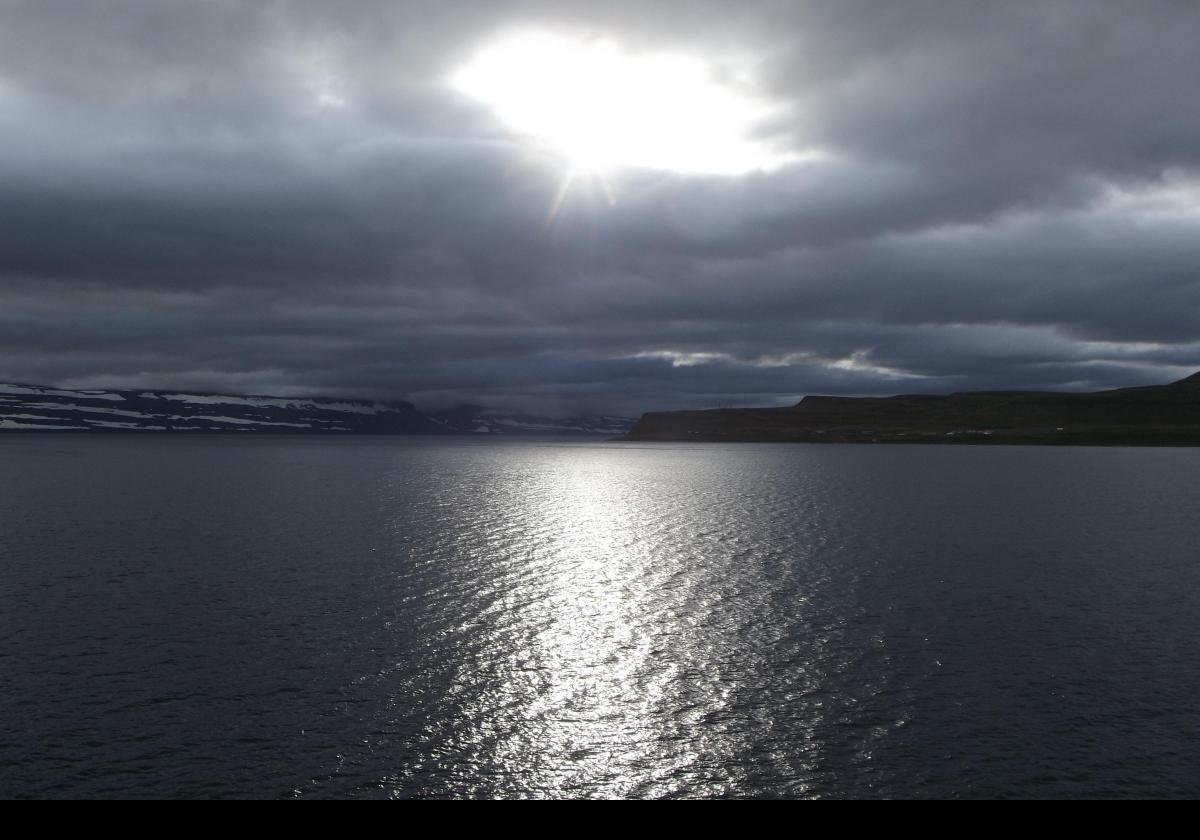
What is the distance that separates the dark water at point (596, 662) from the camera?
2541 centimetres

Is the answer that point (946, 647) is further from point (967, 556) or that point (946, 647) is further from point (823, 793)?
point (967, 556)

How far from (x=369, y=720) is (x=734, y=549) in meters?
46.1

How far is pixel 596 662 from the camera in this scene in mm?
37094

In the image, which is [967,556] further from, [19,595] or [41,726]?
[19,595]

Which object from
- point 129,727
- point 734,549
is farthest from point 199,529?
point 129,727

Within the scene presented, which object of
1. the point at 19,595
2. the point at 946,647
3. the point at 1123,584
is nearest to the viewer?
the point at 946,647

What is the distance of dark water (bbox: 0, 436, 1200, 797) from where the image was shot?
25406mm

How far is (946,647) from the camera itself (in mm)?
39062

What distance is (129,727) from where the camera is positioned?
92.5 feet

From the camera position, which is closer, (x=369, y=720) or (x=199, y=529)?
(x=369, y=720)
